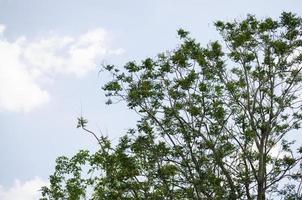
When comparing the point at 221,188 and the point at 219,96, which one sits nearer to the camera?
the point at 221,188

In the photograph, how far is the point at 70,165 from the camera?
1742cm

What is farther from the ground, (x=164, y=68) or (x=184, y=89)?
(x=164, y=68)

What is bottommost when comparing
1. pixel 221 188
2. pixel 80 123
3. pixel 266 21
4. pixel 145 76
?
pixel 221 188

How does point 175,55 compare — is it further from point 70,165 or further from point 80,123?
point 70,165

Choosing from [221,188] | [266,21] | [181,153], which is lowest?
[221,188]

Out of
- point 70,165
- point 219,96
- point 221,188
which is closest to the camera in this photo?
point 221,188

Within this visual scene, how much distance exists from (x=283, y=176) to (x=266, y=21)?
15.6ft

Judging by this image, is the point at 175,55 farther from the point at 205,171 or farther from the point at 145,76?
the point at 205,171

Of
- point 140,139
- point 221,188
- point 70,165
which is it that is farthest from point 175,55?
point 70,165

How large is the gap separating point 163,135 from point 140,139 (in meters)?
0.73

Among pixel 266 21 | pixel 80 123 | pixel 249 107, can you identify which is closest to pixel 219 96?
pixel 249 107

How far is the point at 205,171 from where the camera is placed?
13.0m

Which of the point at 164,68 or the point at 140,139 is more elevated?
the point at 164,68

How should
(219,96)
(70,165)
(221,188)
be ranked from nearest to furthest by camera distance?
(221,188) < (219,96) < (70,165)
